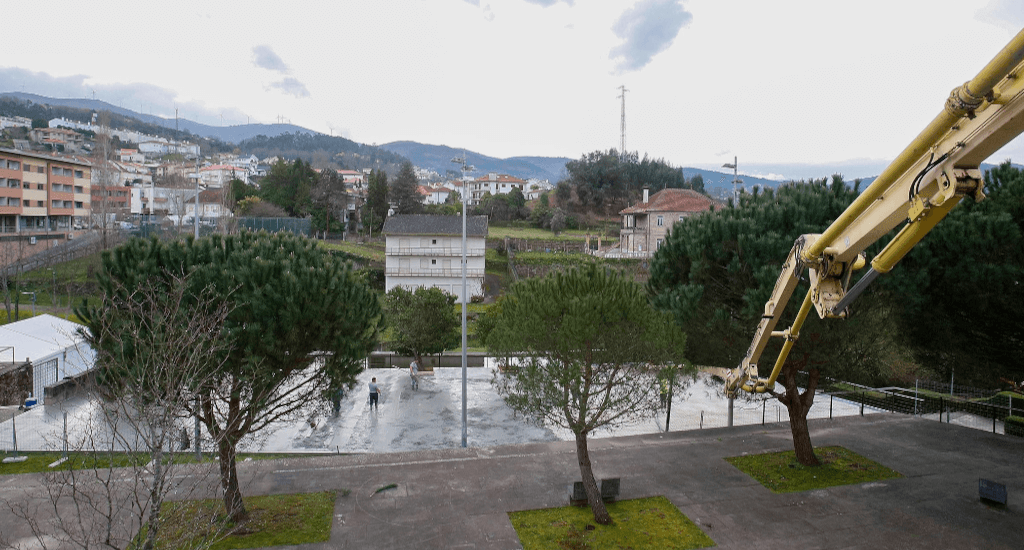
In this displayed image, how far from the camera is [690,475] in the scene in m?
15.1

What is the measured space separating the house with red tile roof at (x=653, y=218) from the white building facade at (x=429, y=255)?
14147mm

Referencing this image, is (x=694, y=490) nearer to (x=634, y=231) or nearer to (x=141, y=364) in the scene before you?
(x=141, y=364)

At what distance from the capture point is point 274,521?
12266 millimetres

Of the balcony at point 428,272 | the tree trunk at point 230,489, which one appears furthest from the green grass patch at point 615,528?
the balcony at point 428,272

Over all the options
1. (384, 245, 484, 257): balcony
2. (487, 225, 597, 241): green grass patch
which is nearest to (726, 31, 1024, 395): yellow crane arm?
(384, 245, 484, 257): balcony

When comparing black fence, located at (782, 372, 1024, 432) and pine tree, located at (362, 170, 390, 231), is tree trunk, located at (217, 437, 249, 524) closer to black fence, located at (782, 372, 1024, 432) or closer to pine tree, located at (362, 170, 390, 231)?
black fence, located at (782, 372, 1024, 432)

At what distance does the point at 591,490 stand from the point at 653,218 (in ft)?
153

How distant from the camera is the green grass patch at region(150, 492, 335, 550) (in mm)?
11414

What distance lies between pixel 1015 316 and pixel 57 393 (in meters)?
31.0

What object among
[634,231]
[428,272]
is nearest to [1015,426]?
[428,272]

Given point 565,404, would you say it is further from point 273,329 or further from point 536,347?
point 273,329

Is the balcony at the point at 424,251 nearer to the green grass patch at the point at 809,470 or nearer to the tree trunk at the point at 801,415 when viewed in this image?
the green grass patch at the point at 809,470

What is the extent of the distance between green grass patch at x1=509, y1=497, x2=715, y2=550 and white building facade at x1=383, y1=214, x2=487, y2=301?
36782mm

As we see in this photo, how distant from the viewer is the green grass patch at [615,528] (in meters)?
11.5
